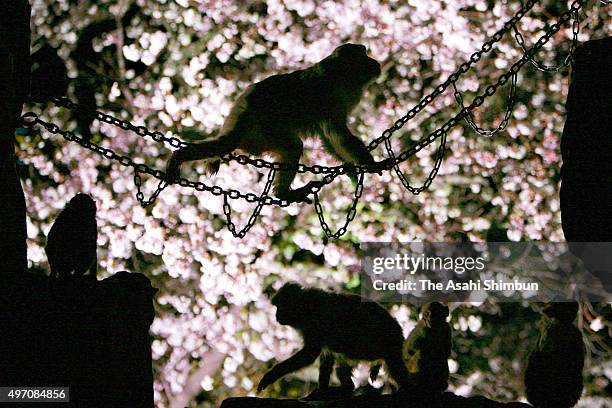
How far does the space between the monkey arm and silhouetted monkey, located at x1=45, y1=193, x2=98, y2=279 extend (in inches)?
44.9

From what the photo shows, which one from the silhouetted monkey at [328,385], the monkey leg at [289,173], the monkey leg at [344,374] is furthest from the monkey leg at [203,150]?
the monkey leg at [344,374]

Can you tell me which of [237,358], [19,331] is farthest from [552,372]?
[237,358]

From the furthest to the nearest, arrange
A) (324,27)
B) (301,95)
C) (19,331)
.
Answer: (324,27), (301,95), (19,331)

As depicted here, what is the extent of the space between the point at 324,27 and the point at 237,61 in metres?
1.09

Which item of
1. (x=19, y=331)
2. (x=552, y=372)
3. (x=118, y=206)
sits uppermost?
(x=118, y=206)

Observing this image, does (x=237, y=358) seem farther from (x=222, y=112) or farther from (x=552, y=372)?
(x=552, y=372)

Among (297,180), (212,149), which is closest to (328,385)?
(212,149)

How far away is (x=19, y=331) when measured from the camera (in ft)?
10.0

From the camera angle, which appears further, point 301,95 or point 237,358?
point 237,358

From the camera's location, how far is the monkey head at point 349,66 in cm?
360

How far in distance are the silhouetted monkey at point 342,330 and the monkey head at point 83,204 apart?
4.33 feet

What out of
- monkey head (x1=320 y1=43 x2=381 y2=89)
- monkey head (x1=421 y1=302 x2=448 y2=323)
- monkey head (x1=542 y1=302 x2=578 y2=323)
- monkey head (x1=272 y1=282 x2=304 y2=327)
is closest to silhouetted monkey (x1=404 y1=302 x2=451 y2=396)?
monkey head (x1=421 y1=302 x2=448 y2=323)

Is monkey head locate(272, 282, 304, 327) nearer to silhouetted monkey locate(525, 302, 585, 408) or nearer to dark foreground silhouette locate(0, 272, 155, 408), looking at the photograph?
dark foreground silhouette locate(0, 272, 155, 408)

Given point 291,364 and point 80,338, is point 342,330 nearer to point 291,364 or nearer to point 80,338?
point 291,364
